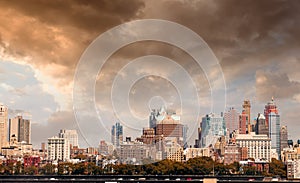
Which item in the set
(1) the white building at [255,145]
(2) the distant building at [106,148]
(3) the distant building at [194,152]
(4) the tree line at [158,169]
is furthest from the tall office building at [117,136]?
(4) the tree line at [158,169]

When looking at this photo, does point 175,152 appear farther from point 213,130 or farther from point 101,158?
point 213,130

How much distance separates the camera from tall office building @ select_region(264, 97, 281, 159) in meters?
137

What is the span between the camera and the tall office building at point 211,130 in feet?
401

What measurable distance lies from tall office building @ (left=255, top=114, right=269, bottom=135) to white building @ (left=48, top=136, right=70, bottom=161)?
45984mm

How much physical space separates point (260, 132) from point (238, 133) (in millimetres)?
11725

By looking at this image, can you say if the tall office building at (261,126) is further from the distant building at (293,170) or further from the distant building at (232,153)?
the distant building at (293,170)

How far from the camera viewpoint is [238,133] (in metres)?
130

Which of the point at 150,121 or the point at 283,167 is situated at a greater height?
the point at 150,121

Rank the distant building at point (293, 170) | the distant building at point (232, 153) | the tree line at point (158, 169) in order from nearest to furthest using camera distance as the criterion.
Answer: the tree line at point (158, 169)
the distant building at point (293, 170)
the distant building at point (232, 153)

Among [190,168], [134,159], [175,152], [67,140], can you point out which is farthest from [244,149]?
[190,168]

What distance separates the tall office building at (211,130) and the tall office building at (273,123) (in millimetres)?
13579

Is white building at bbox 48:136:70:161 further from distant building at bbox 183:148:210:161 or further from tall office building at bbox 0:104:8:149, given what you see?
distant building at bbox 183:148:210:161

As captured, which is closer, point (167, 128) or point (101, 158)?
point (101, 158)

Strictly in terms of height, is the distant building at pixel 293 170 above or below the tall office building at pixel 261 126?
below
